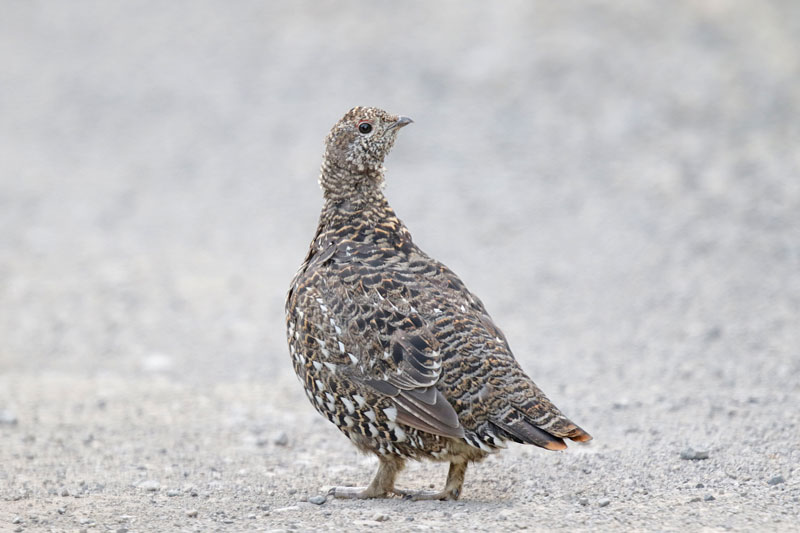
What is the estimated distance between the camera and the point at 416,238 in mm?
13656

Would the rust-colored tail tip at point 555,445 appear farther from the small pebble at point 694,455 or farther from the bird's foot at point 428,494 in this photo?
the small pebble at point 694,455

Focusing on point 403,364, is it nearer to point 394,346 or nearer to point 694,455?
point 394,346

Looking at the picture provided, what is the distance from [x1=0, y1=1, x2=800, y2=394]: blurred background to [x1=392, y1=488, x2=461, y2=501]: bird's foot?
2.86 metres

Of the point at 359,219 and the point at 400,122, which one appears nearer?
the point at 359,219

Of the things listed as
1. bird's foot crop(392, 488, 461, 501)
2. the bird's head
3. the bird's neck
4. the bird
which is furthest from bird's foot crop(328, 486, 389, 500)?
the bird's head

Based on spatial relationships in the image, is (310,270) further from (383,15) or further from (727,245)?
(383,15)

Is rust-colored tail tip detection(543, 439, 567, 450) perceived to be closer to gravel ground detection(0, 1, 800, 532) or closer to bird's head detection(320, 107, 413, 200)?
gravel ground detection(0, 1, 800, 532)

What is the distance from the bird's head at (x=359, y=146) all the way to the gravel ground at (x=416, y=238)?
2.12 meters

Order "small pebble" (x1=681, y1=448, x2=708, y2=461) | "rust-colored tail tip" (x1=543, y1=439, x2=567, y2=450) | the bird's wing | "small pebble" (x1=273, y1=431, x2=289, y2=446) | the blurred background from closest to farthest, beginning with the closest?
"rust-colored tail tip" (x1=543, y1=439, x2=567, y2=450) → the bird's wing → "small pebble" (x1=681, y1=448, x2=708, y2=461) → "small pebble" (x1=273, y1=431, x2=289, y2=446) → the blurred background

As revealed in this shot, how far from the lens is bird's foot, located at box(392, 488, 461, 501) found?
6.17 m

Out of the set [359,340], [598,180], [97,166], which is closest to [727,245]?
[598,180]

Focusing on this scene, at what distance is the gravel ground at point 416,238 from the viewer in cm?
664

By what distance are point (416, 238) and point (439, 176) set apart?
5.70 feet

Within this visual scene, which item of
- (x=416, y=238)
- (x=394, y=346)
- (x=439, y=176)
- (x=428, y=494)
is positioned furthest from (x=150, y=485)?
(x=439, y=176)
